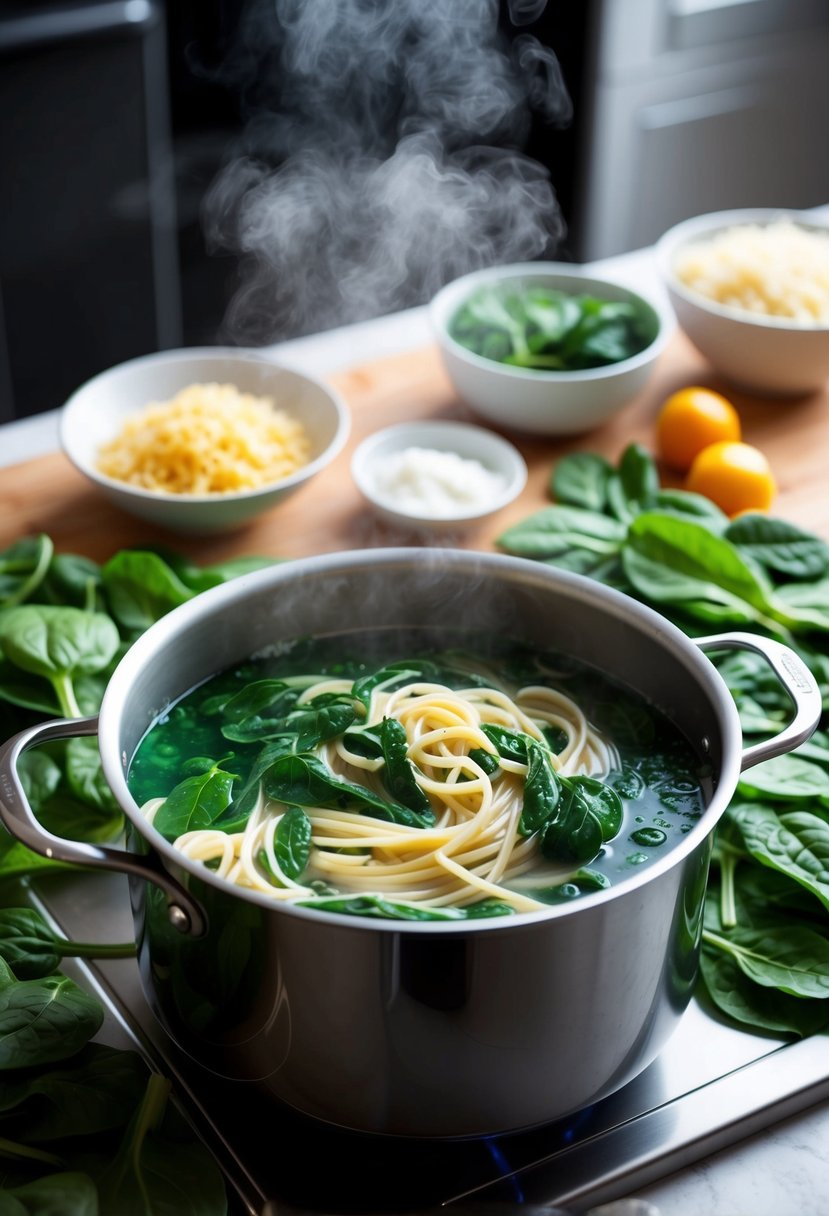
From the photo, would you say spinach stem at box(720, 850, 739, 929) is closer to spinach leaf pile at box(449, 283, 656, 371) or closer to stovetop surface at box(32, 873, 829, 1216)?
stovetop surface at box(32, 873, 829, 1216)

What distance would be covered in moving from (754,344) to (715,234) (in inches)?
17.1

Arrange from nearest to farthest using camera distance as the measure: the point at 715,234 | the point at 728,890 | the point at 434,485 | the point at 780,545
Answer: the point at 728,890 < the point at 780,545 < the point at 434,485 < the point at 715,234

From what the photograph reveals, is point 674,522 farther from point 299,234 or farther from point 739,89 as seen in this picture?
point 739,89

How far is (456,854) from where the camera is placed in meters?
1.17

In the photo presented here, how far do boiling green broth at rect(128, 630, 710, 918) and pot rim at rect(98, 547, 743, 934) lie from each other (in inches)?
1.8

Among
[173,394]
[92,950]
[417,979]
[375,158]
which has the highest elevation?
[417,979]

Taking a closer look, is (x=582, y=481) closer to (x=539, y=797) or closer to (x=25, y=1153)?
(x=539, y=797)

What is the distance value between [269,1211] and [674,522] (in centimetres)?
101

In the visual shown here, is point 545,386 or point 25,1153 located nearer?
point 25,1153

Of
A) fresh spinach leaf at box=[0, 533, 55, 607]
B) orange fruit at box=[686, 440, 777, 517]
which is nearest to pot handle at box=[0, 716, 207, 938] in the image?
fresh spinach leaf at box=[0, 533, 55, 607]

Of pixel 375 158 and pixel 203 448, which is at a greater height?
pixel 203 448

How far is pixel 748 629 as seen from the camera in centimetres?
166

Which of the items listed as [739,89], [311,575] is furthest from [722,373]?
[739,89]

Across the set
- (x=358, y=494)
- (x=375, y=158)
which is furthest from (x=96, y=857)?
(x=375, y=158)
